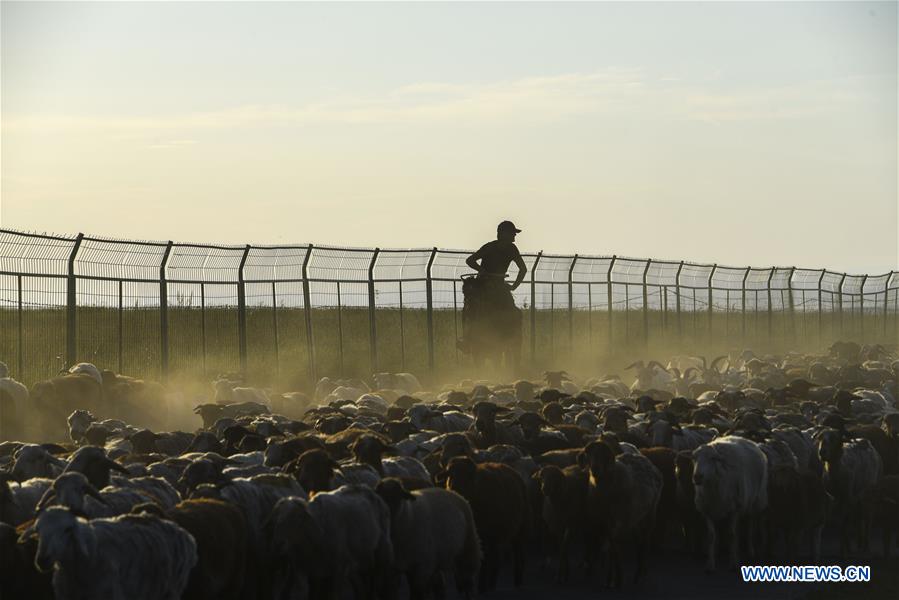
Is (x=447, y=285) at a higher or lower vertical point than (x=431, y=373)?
higher

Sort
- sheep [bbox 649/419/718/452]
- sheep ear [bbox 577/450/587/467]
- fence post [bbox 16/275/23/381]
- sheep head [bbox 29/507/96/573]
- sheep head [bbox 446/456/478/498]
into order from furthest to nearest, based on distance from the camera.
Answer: fence post [bbox 16/275/23/381]
sheep [bbox 649/419/718/452]
sheep ear [bbox 577/450/587/467]
sheep head [bbox 446/456/478/498]
sheep head [bbox 29/507/96/573]

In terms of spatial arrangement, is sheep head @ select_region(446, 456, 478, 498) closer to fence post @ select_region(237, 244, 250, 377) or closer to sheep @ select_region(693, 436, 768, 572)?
sheep @ select_region(693, 436, 768, 572)

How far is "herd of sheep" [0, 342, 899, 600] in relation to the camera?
10.3 metres

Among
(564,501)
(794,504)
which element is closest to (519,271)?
(794,504)

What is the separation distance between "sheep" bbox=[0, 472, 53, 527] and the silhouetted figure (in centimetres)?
1485

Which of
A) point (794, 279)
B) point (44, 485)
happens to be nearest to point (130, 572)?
point (44, 485)

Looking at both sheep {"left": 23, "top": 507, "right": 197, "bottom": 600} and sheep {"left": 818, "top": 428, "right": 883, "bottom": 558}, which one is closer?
sheep {"left": 23, "top": 507, "right": 197, "bottom": 600}

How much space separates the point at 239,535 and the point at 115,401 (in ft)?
35.5

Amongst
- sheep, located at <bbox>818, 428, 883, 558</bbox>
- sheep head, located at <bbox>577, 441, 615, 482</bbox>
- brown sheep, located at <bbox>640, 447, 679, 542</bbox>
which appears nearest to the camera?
sheep head, located at <bbox>577, 441, 615, 482</bbox>

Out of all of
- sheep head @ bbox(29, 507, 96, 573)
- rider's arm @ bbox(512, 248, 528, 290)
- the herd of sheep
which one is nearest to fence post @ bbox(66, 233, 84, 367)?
the herd of sheep

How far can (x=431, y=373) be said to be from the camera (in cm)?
3141

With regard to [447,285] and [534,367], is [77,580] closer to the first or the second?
[447,285]

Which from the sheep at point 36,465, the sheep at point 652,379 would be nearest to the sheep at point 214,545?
the sheep at point 36,465

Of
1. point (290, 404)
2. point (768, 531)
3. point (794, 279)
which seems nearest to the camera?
point (768, 531)
